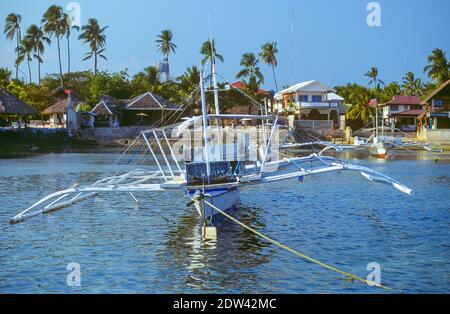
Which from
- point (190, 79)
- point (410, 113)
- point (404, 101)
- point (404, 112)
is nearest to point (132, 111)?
point (190, 79)

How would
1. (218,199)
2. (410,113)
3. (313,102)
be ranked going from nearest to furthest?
(218,199)
(313,102)
(410,113)

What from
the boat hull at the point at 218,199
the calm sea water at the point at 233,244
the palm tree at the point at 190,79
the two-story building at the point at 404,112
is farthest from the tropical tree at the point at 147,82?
the boat hull at the point at 218,199

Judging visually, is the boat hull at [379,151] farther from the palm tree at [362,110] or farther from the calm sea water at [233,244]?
the calm sea water at [233,244]

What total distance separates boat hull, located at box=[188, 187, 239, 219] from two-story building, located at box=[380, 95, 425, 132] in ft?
262

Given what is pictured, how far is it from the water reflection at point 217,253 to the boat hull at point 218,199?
2.50ft

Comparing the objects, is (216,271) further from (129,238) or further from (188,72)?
(188,72)

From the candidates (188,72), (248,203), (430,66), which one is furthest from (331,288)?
(430,66)

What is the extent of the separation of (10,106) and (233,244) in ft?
196

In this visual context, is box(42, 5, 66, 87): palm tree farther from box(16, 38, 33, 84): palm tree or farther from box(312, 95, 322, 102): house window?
box(312, 95, 322, 102): house window

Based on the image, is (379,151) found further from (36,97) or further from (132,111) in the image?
(36,97)

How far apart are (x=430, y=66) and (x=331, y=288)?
356 ft

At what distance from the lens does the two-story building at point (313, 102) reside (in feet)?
326

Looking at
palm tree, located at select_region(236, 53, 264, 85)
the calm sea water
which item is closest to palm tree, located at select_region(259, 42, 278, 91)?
palm tree, located at select_region(236, 53, 264, 85)

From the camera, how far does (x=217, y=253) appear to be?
20812 millimetres
